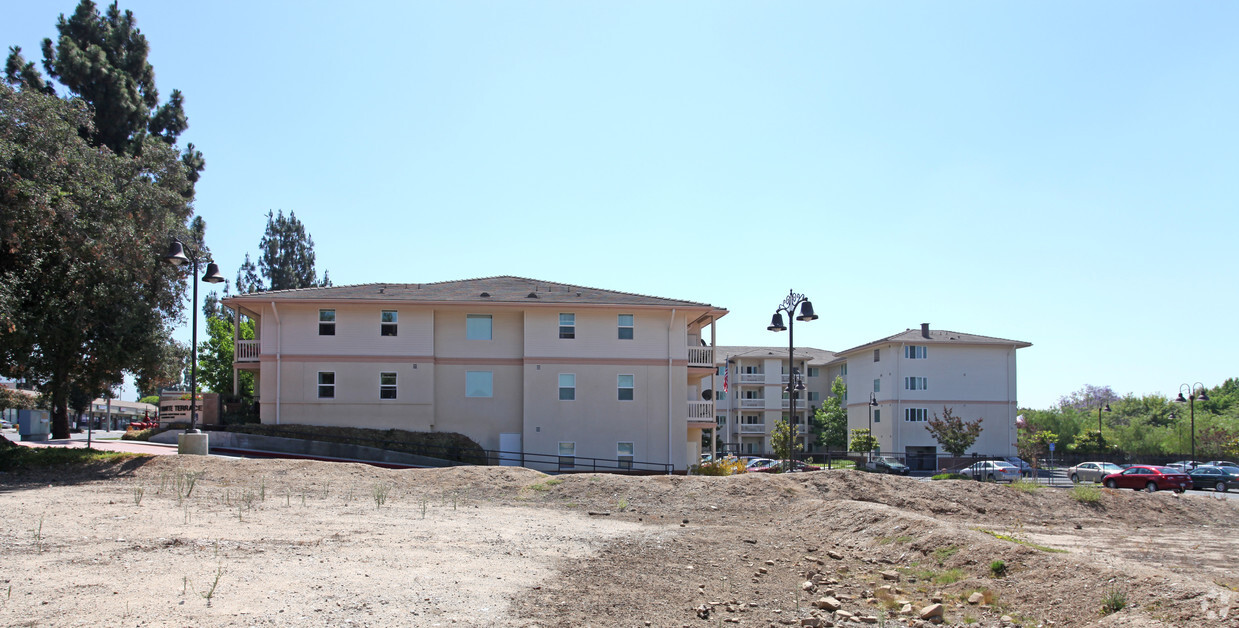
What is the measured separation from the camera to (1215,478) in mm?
43688

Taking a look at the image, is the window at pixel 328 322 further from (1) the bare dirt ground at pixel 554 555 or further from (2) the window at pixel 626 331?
(1) the bare dirt ground at pixel 554 555

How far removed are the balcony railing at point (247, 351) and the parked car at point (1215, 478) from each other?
1785 inches

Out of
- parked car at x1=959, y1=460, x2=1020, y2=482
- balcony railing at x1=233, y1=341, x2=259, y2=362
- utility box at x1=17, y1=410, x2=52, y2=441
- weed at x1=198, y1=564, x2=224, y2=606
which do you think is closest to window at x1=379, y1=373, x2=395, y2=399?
balcony railing at x1=233, y1=341, x2=259, y2=362

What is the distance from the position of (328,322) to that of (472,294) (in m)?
6.09

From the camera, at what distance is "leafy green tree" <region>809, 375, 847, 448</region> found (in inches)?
3182

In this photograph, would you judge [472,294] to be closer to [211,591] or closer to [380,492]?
[380,492]

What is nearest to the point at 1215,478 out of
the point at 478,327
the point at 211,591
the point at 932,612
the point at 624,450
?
the point at 624,450

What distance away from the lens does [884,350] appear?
2709 inches

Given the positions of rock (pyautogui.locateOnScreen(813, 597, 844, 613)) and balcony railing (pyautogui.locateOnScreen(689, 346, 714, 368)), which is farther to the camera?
balcony railing (pyautogui.locateOnScreen(689, 346, 714, 368))

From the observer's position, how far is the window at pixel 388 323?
3625 centimetres

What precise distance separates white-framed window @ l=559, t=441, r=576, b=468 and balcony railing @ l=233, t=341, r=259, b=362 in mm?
13443

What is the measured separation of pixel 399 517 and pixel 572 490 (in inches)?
261

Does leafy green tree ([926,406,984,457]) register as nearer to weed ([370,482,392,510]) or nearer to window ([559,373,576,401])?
window ([559,373,576,401])

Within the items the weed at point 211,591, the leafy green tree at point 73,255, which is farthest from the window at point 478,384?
Answer: the weed at point 211,591
